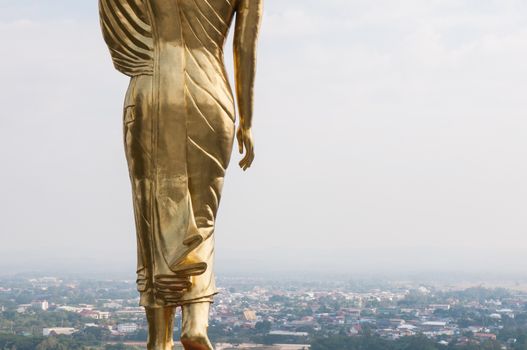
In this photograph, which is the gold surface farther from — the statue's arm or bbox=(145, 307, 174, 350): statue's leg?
the statue's arm

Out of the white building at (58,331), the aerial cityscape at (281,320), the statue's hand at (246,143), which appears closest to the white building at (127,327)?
the aerial cityscape at (281,320)

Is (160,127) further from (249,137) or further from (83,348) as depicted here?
(83,348)

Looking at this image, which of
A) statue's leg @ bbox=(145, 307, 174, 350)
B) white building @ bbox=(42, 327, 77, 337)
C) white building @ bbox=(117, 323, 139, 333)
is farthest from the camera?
white building @ bbox=(42, 327, 77, 337)

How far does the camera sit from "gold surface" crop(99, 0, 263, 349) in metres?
5.71

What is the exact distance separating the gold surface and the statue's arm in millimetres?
128

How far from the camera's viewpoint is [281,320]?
Answer: 159ft

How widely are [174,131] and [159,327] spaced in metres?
1.05

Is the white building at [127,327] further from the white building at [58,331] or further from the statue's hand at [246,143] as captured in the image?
the statue's hand at [246,143]

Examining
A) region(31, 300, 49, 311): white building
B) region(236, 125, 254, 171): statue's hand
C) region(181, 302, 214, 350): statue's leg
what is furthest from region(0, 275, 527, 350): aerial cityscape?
region(181, 302, 214, 350): statue's leg

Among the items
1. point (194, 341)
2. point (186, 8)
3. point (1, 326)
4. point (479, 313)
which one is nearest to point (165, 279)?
point (194, 341)

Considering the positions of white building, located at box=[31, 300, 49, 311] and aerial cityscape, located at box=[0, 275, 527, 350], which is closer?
aerial cityscape, located at box=[0, 275, 527, 350]

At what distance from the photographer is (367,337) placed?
4188cm

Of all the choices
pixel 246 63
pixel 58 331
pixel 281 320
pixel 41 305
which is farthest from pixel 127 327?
pixel 246 63

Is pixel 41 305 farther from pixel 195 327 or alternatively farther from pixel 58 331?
pixel 195 327
